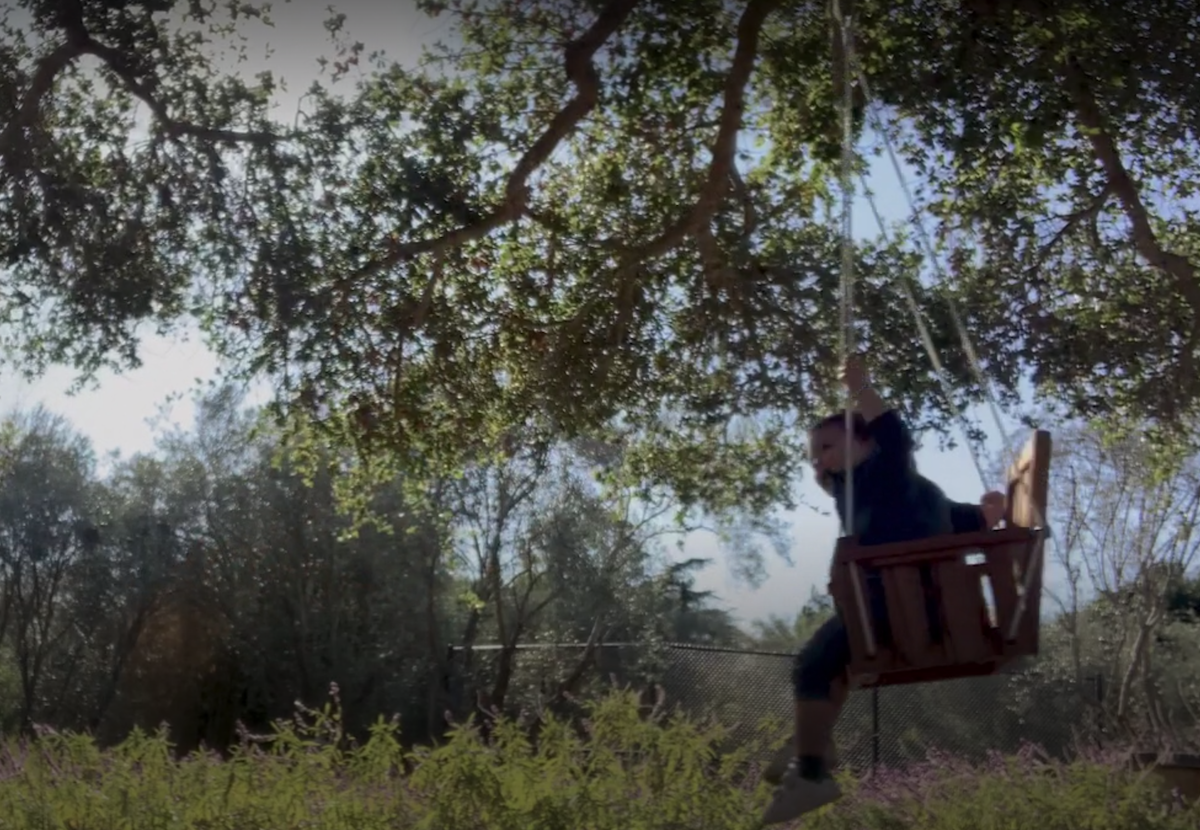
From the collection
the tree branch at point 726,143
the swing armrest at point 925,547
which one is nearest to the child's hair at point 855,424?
the swing armrest at point 925,547

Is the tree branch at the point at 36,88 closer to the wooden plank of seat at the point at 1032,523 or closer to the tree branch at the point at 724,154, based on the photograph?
the tree branch at the point at 724,154

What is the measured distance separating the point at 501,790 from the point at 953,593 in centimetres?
314

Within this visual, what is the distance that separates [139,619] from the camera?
2017cm

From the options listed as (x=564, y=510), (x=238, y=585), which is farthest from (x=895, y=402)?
(x=238, y=585)

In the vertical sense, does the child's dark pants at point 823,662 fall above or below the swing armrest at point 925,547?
below

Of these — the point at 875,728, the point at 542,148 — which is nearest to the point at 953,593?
the point at 542,148

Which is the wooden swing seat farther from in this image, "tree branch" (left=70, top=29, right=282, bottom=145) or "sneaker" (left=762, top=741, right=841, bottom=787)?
"tree branch" (left=70, top=29, right=282, bottom=145)

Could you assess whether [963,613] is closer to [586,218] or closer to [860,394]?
[860,394]

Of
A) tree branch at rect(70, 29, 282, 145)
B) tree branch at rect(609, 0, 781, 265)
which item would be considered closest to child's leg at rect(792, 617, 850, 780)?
tree branch at rect(609, 0, 781, 265)

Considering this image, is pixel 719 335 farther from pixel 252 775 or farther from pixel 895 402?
pixel 252 775

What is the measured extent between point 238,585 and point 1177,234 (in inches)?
577

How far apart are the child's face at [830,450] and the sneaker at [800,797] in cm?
107

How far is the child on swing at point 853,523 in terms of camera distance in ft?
15.5

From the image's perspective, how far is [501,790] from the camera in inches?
271
